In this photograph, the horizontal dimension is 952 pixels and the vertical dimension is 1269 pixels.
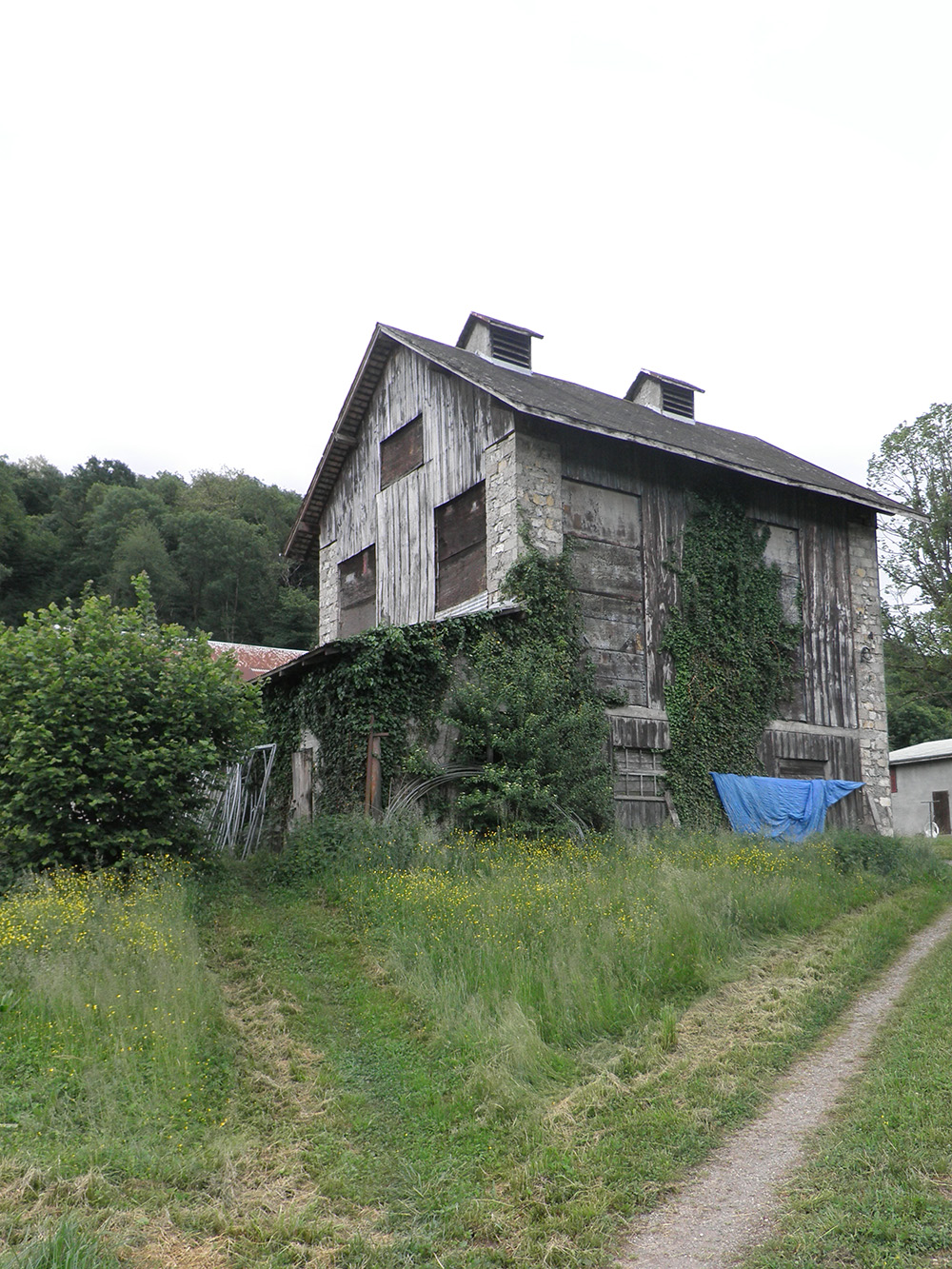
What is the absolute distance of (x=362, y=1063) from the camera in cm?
720

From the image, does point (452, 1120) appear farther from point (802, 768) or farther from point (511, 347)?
point (511, 347)

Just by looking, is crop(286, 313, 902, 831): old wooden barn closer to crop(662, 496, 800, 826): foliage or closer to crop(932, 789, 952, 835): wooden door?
crop(662, 496, 800, 826): foliage

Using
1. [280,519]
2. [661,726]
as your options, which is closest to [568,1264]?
[661,726]

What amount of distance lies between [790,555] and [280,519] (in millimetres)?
40558

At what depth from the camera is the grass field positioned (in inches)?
204

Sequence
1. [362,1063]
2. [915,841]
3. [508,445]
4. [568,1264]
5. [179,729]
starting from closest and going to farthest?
[568,1264] < [362,1063] < [179,729] < [508,445] < [915,841]

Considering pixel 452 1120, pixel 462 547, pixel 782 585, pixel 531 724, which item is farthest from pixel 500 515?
pixel 452 1120

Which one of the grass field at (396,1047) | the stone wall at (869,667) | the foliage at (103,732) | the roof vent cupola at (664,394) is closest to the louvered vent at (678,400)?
the roof vent cupola at (664,394)

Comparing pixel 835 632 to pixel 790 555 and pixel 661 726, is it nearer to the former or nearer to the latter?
pixel 790 555

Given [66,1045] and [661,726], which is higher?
[661,726]

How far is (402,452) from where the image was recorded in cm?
1911

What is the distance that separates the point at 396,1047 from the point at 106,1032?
6.79ft

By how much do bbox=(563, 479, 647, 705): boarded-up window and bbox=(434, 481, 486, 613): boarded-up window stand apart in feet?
4.90

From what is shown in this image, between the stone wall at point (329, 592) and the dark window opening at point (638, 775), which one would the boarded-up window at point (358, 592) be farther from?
the dark window opening at point (638, 775)
